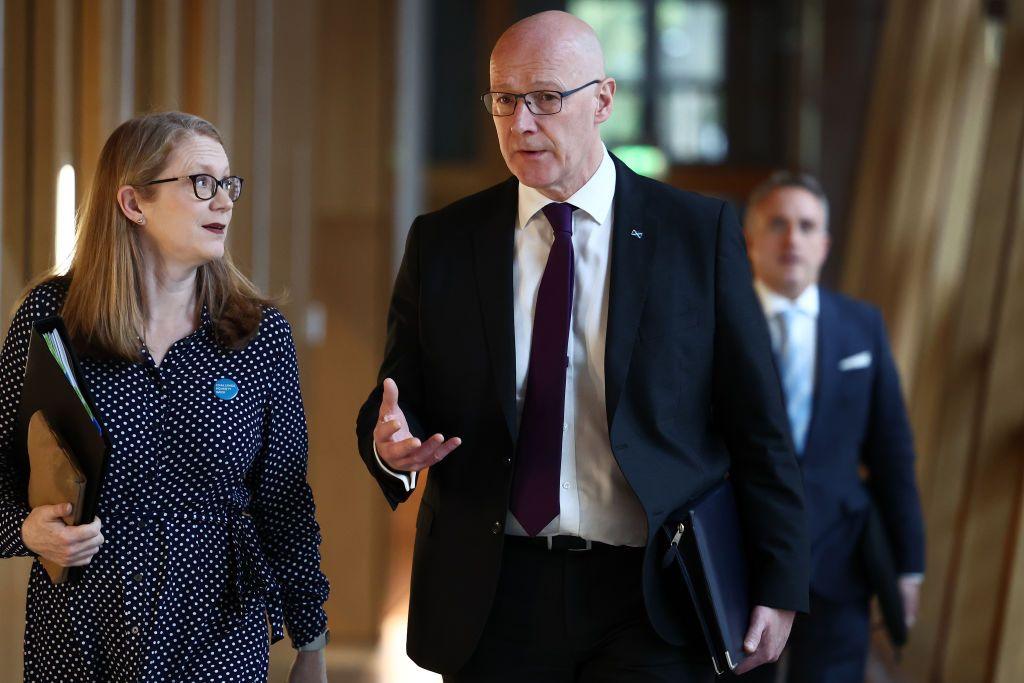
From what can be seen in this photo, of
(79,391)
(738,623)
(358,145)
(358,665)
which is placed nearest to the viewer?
(79,391)

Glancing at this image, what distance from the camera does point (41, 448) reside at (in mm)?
2420

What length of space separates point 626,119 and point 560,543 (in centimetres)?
1176

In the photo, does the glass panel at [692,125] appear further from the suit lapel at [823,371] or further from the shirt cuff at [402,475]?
the shirt cuff at [402,475]

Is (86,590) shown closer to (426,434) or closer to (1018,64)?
(426,434)

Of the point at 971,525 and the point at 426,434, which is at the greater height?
the point at 426,434

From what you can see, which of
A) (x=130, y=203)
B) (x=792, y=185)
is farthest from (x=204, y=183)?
(x=792, y=185)

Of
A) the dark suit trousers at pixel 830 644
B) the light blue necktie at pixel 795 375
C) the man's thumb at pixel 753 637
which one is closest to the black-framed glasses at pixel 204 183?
the man's thumb at pixel 753 637

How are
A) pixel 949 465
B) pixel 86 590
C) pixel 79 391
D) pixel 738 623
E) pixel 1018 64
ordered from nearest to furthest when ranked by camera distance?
pixel 79 391 < pixel 86 590 < pixel 738 623 < pixel 1018 64 < pixel 949 465

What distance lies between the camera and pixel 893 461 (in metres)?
4.18

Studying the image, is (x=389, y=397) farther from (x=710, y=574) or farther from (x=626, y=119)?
(x=626, y=119)

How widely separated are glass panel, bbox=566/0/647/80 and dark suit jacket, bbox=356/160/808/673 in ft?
37.2

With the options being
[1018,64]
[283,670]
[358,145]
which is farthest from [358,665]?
[1018,64]

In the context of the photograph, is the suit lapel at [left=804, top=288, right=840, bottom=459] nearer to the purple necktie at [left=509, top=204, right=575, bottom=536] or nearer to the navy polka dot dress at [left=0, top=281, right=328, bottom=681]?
the purple necktie at [left=509, top=204, right=575, bottom=536]

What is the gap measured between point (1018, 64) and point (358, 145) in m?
4.08
